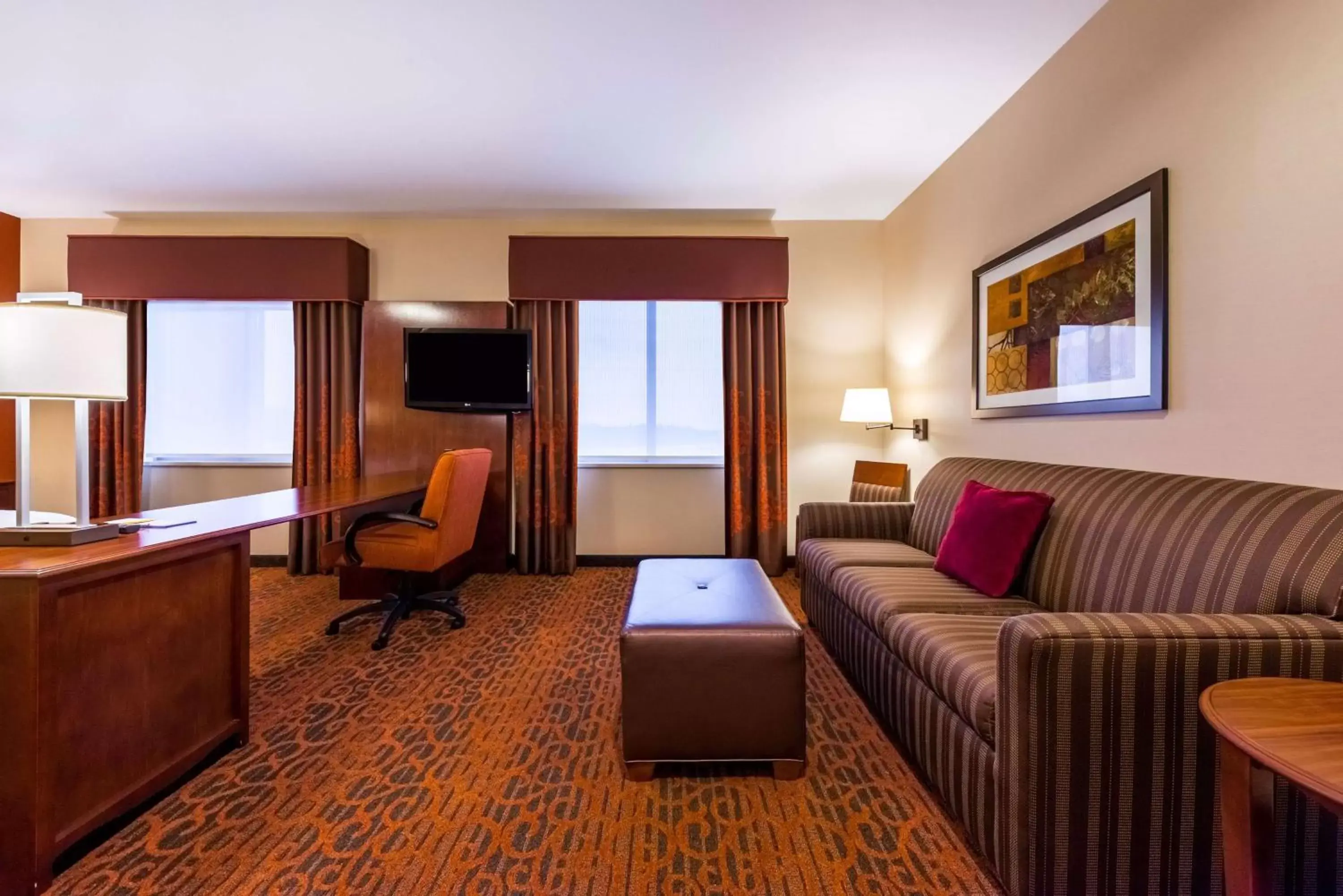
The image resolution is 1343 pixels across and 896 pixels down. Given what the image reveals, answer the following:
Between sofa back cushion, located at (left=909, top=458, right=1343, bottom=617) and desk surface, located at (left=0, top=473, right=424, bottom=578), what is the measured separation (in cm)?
274

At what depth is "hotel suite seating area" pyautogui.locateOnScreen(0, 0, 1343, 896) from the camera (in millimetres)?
1267

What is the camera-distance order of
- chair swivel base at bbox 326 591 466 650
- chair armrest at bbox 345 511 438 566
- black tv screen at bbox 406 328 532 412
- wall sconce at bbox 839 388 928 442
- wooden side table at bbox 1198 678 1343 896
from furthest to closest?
black tv screen at bbox 406 328 532 412, wall sconce at bbox 839 388 928 442, chair swivel base at bbox 326 591 466 650, chair armrest at bbox 345 511 438 566, wooden side table at bbox 1198 678 1343 896

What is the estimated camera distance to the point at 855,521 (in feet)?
9.97

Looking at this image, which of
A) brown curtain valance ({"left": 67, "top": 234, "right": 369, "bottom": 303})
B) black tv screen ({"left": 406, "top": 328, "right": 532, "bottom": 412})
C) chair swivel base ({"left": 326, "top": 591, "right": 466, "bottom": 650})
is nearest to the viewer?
chair swivel base ({"left": 326, "top": 591, "right": 466, "bottom": 650})

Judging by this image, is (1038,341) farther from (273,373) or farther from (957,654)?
(273,373)

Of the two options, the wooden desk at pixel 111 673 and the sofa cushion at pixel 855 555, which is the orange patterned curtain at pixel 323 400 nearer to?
the wooden desk at pixel 111 673

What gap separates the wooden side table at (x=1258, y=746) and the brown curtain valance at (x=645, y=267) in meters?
3.37

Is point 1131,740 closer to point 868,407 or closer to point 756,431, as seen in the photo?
point 868,407

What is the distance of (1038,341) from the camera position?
2.40 m

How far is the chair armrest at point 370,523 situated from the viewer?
2.61 metres

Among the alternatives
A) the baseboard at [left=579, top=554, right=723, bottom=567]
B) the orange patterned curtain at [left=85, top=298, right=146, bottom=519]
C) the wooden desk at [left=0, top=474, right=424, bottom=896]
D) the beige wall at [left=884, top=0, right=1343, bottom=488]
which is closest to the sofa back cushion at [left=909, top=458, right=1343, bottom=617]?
the beige wall at [left=884, top=0, right=1343, bottom=488]

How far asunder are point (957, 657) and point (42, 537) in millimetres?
2517

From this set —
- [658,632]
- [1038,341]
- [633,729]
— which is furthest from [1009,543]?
[633,729]

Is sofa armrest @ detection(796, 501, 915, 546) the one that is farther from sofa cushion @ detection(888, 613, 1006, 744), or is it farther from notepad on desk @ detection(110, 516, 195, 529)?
notepad on desk @ detection(110, 516, 195, 529)
